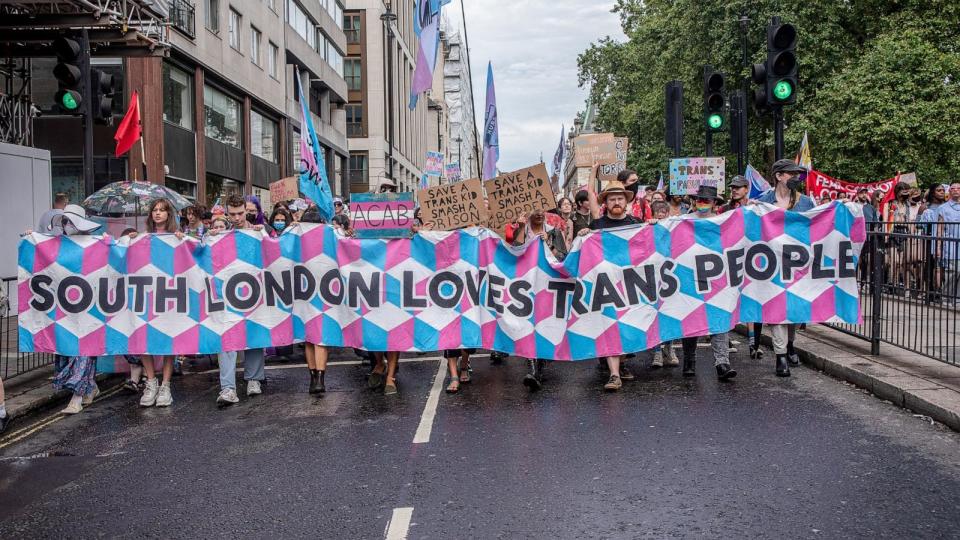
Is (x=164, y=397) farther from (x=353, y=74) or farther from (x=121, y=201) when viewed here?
(x=353, y=74)

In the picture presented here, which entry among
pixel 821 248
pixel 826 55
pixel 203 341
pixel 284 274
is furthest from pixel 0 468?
pixel 826 55

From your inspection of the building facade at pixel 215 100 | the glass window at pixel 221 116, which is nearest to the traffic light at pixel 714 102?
the building facade at pixel 215 100

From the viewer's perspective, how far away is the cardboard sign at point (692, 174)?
16797 mm

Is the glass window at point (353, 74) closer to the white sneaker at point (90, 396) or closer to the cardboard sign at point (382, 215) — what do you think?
the cardboard sign at point (382, 215)

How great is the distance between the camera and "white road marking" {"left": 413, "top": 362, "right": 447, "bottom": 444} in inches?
261

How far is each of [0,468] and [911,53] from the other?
28192 mm

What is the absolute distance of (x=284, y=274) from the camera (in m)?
8.74

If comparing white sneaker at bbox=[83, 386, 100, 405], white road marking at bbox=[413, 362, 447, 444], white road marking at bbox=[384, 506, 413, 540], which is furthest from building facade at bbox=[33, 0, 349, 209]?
white road marking at bbox=[384, 506, 413, 540]

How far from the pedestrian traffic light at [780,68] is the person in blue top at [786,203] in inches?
116

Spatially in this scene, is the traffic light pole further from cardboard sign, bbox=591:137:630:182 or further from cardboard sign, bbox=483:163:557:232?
cardboard sign, bbox=591:137:630:182

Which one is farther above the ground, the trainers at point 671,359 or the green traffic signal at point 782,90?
the green traffic signal at point 782,90

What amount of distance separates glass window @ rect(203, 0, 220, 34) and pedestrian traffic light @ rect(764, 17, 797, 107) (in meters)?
20.5

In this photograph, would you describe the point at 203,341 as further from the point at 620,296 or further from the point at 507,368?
the point at 620,296

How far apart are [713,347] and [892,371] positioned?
64.2 inches
